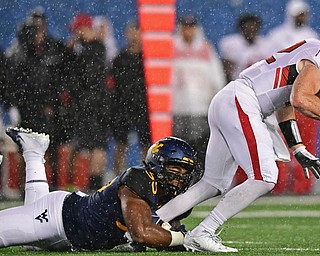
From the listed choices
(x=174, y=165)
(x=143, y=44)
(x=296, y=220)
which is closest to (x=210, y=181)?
(x=174, y=165)

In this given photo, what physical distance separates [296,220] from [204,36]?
2.86 m

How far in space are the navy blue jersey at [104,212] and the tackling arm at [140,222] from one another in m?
0.04

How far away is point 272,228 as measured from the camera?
787 cm

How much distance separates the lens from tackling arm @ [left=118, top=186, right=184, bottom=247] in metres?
5.51

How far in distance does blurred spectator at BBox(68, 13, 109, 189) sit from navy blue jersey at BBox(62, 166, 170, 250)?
442 centimetres

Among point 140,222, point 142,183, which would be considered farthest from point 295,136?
point 140,222

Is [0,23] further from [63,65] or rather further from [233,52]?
[233,52]

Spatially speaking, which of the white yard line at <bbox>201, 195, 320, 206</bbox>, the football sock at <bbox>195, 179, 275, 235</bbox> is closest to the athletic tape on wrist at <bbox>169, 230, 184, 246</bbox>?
the football sock at <bbox>195, 179, 275, 235</bbox>

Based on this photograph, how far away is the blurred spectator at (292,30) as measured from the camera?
1042 cm

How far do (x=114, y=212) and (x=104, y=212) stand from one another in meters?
0.05

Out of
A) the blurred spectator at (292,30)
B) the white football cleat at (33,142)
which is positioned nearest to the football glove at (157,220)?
the white football cleat at (33,142)

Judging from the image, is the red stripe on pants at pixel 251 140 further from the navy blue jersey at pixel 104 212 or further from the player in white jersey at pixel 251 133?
the navy blue jersey at pixel 104 212

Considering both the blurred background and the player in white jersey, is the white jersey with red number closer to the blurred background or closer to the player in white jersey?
the player in white jersey

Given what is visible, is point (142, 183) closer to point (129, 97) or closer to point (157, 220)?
point (157, 220)
